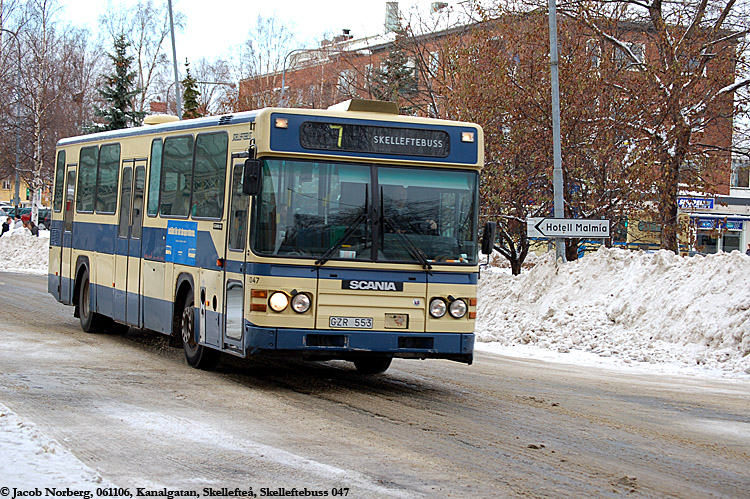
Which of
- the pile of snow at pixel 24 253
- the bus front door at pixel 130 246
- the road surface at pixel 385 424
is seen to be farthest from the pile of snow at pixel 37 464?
the pile of snow at pixel 24 253

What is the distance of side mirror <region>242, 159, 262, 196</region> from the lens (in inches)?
423

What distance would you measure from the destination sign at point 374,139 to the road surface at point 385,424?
263cm

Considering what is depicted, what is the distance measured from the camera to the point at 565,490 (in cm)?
704

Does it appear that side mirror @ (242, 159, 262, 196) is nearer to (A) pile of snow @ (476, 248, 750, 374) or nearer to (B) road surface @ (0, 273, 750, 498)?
(B) road surface @ (0, 273, 750, 498)

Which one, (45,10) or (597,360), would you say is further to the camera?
(45,10)

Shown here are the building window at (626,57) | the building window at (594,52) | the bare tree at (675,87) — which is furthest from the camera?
the building window at (626,57)

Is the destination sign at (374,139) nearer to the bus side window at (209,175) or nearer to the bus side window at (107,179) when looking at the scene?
the bus side window at (209,175)

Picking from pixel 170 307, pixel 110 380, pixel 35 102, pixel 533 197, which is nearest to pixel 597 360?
pixel 170 307

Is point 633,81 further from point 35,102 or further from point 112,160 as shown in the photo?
point 35,102

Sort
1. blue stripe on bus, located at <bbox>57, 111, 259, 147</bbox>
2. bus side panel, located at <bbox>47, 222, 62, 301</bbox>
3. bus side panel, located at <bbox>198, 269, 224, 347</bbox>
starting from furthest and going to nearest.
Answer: bus side panel, located at <bbox>47, 222, 62, 301</bbox> < bus side panel, located at <bbox>198, 269, 224, 347</bbox> < blue stripe on bus, located at <bbox>57, 111, 259, 147</bbox>

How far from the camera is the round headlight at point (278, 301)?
11.0m

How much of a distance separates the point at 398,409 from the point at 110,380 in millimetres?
3338

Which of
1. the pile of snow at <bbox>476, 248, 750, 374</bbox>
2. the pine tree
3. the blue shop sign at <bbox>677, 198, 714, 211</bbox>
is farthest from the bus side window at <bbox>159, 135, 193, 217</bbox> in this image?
the pine tree

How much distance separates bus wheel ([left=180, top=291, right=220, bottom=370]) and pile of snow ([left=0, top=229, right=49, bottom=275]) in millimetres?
26433
